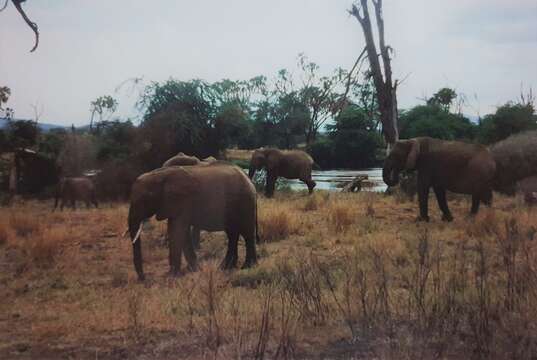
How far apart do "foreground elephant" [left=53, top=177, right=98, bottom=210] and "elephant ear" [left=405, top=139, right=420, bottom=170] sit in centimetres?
1004

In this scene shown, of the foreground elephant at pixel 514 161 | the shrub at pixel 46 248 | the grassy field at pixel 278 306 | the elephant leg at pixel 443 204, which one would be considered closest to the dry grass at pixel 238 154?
the foreground elephant at pixel 514 161

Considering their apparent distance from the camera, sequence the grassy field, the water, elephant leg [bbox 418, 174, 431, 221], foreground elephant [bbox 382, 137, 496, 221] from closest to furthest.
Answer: the grassy field, elephant leg [bbox 418, 174, 431, 221], foreground elephant [bbox 382, 137, 496, 221], the water

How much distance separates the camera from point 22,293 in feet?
25.1

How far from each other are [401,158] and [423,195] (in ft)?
3.30

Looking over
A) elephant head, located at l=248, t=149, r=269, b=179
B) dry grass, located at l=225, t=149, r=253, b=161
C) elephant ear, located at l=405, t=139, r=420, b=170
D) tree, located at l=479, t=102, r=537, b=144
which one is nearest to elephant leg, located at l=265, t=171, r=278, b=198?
elephant head, located at l=248, t=149, r=269, b=179

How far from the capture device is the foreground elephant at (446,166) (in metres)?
14.0

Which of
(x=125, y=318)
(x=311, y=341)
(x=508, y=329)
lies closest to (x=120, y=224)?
(x=125, y=318)

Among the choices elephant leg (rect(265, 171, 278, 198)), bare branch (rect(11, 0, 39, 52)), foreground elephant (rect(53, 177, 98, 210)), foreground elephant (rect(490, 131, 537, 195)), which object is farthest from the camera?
elephant leg (rect(265, 171, 278, 198))

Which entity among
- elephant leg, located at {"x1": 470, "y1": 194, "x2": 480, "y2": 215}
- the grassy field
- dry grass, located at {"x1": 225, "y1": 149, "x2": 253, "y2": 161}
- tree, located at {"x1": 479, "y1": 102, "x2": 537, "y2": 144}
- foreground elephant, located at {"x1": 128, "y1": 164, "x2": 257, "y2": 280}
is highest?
tree, located at {"x1": 479, "y1": 102, "x2": 537, "y2": 144}

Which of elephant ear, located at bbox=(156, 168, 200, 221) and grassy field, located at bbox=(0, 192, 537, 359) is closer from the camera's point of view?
grassy field, located at bbox=(0, 192, 537, 359)

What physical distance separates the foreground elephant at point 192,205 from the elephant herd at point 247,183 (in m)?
0.01

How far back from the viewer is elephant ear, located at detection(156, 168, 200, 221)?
8.88 metres

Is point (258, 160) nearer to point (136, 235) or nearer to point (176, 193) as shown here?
point (176, 193)

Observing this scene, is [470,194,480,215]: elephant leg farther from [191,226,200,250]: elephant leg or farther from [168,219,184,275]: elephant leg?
[168,219,184,275]: elephant leg
